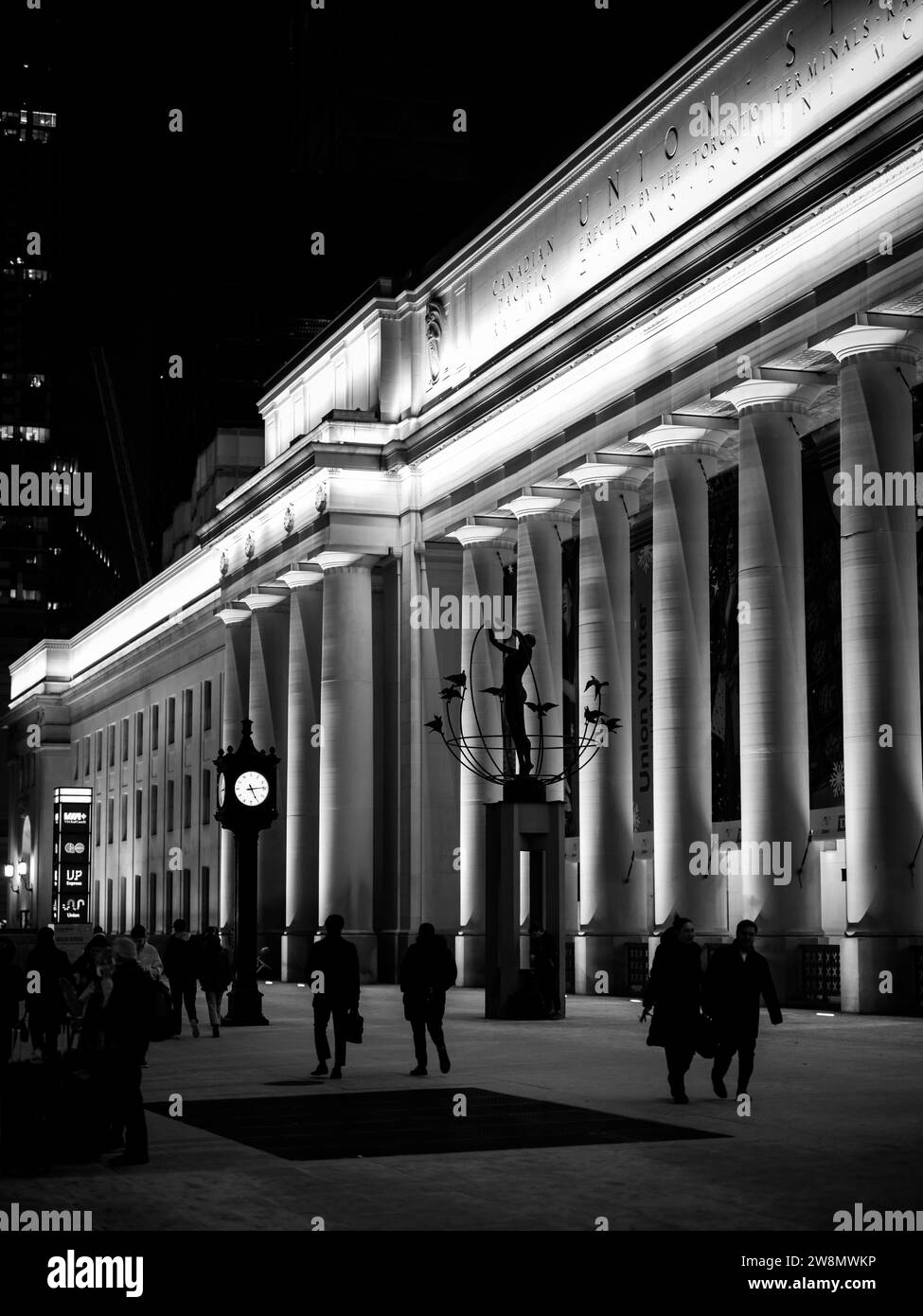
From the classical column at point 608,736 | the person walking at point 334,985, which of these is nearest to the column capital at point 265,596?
the classical column at point 608,736

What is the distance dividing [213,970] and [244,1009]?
3051mm

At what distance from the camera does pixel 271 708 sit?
206ft

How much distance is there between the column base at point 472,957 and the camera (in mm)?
48875

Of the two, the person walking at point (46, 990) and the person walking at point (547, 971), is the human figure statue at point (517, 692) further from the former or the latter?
the person walking at point (46, 990)

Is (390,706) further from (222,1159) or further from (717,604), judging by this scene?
(222,1159)

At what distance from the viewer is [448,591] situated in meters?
53.5

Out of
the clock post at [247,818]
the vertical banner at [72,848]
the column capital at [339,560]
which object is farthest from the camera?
the vertical banner at [72,848]

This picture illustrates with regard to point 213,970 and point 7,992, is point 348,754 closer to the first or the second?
point 213,970

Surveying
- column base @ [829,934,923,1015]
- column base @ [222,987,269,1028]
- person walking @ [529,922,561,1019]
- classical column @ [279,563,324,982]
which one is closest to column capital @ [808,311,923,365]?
column base @ [829,934,923,1015]

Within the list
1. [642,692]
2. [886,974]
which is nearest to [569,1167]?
[886,974]

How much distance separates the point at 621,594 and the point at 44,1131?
98.0 ft

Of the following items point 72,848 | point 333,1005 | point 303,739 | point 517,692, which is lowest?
A: point 333,1005

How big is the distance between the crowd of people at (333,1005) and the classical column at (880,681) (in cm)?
1157

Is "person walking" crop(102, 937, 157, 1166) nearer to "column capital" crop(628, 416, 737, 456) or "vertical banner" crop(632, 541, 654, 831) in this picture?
"column capital" crop(628, 416, 737, 456)
